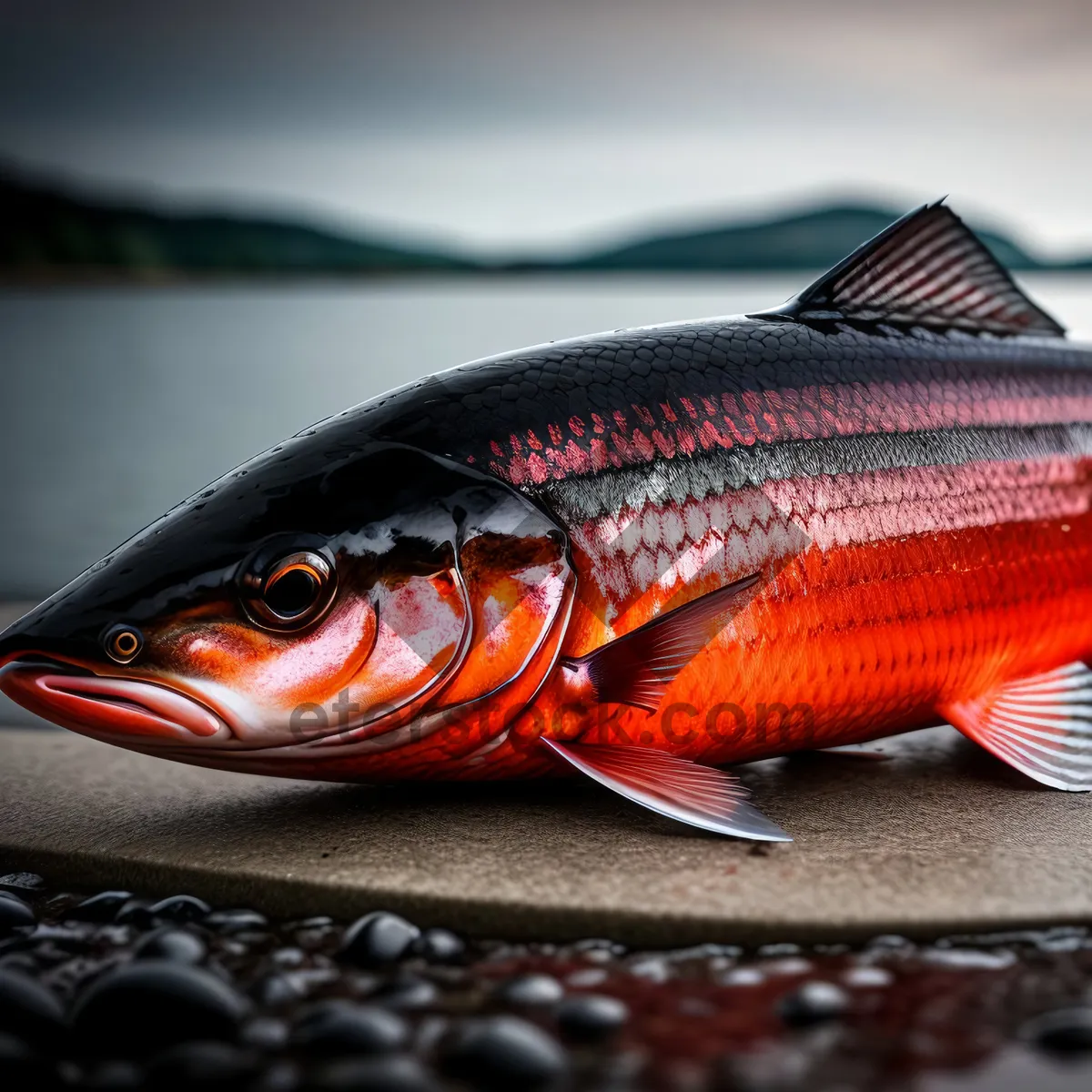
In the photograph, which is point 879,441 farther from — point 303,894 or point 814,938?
point 303,894

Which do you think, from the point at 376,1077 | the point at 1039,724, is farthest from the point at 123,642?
the point at 1039,724

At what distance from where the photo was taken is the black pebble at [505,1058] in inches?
85.7

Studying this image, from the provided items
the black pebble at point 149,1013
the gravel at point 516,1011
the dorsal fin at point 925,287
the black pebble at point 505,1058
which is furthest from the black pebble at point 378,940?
the dorsal fin at point 925,287

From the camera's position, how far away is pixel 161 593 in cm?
285

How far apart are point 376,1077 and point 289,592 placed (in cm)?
111

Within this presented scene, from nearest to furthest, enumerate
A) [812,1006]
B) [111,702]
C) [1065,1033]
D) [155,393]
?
[1065,1033], [812,1006], [111,702], [155,393]

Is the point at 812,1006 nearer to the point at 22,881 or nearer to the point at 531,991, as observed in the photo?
the point at 531,991

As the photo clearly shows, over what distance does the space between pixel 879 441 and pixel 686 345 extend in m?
0.61

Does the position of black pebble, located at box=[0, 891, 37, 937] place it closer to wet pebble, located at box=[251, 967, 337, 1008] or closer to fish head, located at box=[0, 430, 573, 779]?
fish head, located at box=[0, 430, 573, 779]

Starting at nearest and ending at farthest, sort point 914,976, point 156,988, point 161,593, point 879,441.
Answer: point 156,988 < point 914,976 < point 161,593 < point 879,441

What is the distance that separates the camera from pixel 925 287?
4.14 m

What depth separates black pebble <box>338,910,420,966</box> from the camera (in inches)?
106

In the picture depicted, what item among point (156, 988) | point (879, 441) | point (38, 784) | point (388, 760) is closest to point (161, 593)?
point (388, 760)

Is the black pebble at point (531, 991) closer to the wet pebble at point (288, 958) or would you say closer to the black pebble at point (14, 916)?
the wet pebble at point (288, 958)
